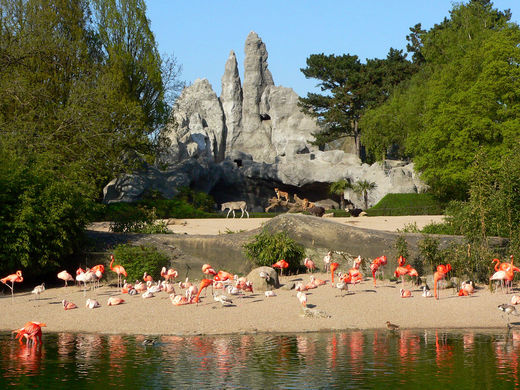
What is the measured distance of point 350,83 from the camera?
224 feet

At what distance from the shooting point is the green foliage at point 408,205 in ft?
141

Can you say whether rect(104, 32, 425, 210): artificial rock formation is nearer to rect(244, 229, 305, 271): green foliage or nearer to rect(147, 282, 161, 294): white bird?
rect(244, 229, 305, 271): green foliage

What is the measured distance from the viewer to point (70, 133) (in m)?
24.1

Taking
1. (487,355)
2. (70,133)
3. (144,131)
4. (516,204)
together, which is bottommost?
(487,355)

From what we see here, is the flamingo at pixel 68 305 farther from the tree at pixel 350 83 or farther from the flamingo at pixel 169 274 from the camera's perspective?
the tree at pixel 350 83

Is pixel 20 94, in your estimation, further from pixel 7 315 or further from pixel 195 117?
pixel 195 117

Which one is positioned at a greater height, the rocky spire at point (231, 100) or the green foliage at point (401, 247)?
the rocky spire at point (231, 100)

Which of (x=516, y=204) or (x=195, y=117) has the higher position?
(x=195, y=117)

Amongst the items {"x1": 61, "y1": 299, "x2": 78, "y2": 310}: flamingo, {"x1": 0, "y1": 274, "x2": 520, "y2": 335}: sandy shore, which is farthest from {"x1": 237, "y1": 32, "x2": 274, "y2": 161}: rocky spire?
{"x1": 61, "y1": 299, "x2": 78, "y2": 310}: flamingo

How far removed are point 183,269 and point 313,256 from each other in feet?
12.3

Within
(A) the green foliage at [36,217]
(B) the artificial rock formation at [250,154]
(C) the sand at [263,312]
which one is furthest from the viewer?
(B) the artificial rock formation at [250,154]

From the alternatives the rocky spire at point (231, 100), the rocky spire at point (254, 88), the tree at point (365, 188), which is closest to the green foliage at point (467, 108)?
the tree at point (365, 188)

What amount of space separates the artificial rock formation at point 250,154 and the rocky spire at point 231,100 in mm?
155

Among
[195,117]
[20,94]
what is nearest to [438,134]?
[20,94]
